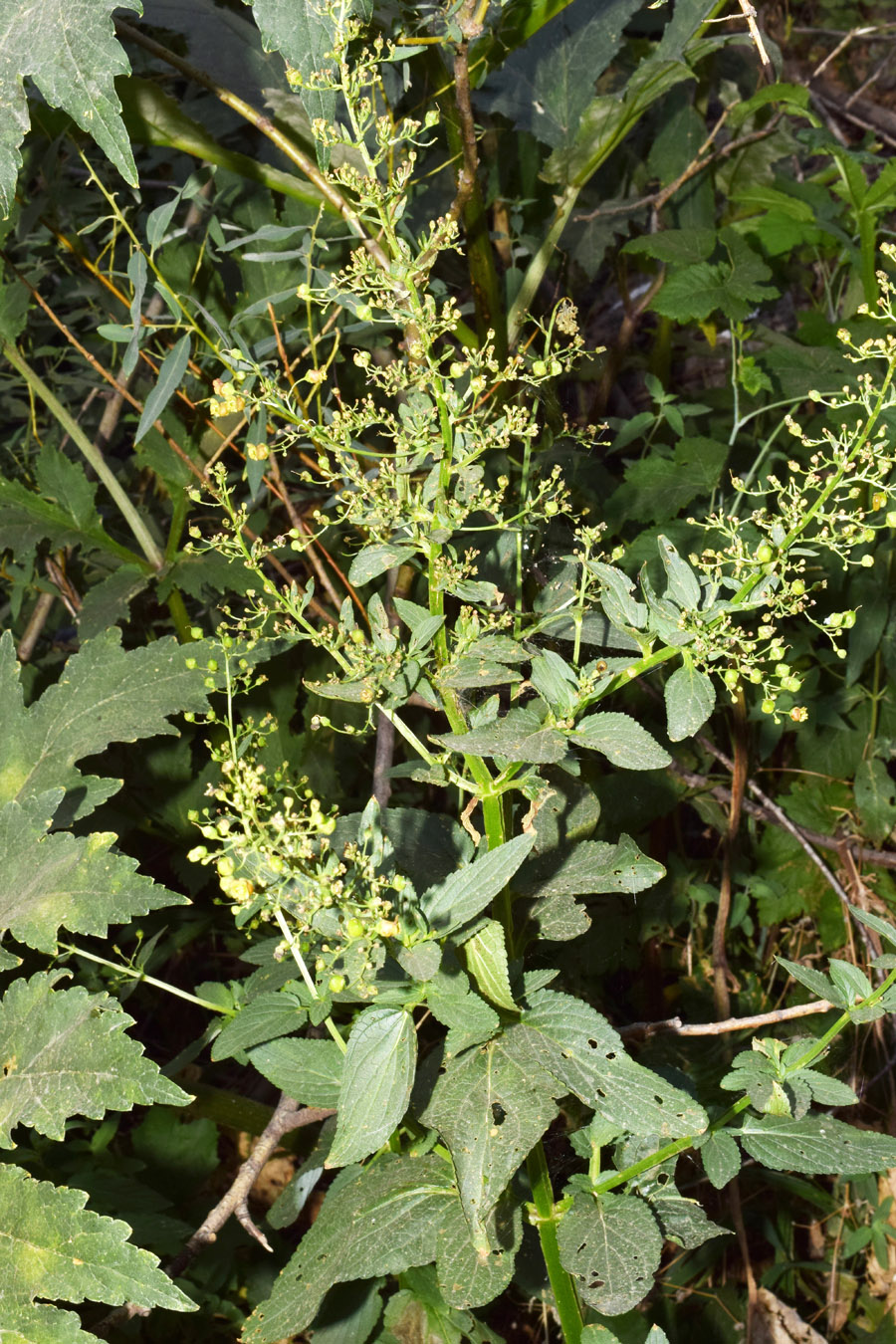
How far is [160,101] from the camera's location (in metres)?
1.40

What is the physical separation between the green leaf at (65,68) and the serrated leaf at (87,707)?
55cm

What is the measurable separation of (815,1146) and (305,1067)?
18.6 inches

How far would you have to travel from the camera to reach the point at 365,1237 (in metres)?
0.98

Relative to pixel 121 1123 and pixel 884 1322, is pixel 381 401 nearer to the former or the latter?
pixel 121 1123

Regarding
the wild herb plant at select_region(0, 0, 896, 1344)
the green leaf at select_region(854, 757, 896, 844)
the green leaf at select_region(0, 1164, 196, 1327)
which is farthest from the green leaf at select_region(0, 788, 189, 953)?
the green leaf at select_region(854, 757, 896, 844)

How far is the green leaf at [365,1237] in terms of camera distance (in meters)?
0.97

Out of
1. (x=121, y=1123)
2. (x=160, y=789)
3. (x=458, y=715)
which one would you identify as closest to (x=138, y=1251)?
(x=458, y=715)

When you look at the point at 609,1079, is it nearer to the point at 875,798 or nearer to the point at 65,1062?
the point at 65,1062

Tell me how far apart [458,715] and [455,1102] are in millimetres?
314

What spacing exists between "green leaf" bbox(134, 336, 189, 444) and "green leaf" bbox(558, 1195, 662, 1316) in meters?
0.94

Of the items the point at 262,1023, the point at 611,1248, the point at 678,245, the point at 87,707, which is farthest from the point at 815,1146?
the point at 678,245

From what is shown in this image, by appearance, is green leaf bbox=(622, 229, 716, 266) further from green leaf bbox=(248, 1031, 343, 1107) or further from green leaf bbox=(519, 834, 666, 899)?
green leaf bbox=(248, 1031, 343, 1107)

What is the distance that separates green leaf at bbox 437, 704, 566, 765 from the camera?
84cm

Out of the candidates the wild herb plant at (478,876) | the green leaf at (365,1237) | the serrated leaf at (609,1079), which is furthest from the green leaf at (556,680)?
the green leaf at (365,1237)
